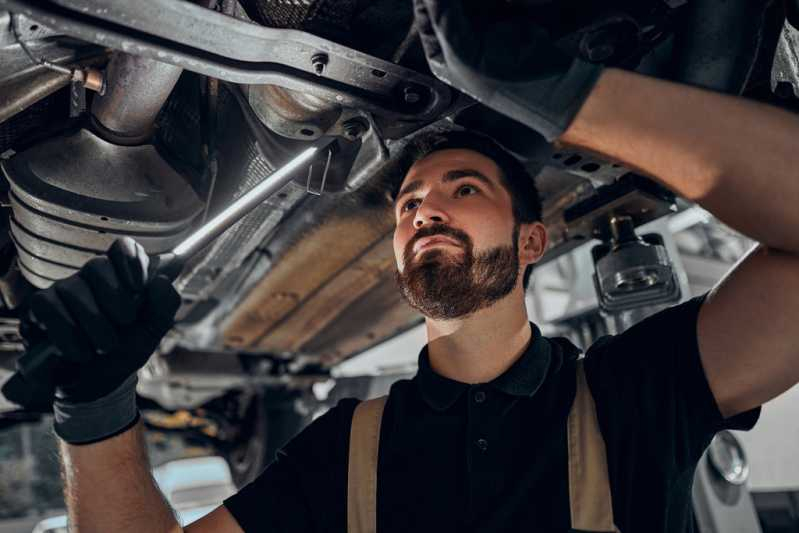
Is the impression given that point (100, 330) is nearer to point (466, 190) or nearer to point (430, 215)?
point (430, 215)

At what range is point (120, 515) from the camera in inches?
46.3

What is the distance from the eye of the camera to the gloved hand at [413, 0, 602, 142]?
0.83 meters

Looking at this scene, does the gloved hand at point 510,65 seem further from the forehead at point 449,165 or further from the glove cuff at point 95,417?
the glove cuff at point 95,417

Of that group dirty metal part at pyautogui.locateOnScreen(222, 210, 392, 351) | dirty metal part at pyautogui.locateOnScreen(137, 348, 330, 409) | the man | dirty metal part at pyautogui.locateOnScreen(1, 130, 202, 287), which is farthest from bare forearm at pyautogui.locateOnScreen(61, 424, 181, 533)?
dirty metal part at pyautogui.locateOnScreen(137, 348, 330, 409)

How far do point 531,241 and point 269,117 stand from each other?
0.77 metres

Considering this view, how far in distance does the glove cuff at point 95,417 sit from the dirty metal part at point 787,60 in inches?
52.4

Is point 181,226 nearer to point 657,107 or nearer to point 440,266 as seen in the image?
point 440,266

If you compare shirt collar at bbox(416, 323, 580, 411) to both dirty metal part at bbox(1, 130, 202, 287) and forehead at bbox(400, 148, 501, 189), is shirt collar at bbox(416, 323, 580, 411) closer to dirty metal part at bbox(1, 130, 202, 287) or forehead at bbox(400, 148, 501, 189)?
forehead at bbox(400, 148, 501, 189)

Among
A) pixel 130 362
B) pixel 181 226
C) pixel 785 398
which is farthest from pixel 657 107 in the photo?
pixel 785 398

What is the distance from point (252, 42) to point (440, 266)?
611 millimetres

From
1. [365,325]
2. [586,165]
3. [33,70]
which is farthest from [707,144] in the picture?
[365,325]

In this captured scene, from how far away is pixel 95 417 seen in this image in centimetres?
111

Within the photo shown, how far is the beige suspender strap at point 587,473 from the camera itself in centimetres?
110

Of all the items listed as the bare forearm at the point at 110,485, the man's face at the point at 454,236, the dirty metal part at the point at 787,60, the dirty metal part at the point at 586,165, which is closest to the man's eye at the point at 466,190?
the man's face at the point at 454,236
